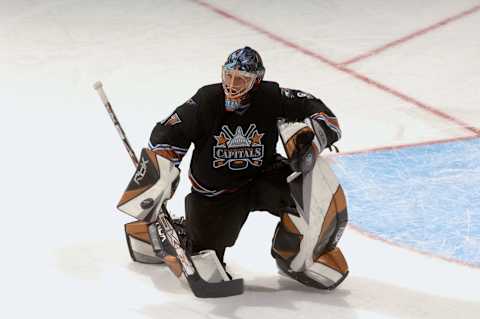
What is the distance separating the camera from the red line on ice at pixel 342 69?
5766 mm

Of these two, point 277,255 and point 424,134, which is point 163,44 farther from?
point 277,255

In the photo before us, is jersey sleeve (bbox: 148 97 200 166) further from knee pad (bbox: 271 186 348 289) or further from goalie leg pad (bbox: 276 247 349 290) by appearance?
goalie leg pad (bbox: 276 247 349 290)

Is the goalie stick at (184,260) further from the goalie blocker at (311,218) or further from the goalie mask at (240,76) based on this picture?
the goalie mask at (240,76)

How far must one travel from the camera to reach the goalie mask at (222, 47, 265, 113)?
3941mm

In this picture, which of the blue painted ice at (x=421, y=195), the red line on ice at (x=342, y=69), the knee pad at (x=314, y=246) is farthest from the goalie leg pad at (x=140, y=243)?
the red line on ice at (x=342, y=69)

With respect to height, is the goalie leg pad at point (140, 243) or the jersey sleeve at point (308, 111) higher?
the jersey sleeve at point (308, 111)

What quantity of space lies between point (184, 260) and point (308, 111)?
70 centimetres

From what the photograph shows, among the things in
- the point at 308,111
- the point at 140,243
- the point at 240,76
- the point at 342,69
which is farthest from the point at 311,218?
the point at 342,69

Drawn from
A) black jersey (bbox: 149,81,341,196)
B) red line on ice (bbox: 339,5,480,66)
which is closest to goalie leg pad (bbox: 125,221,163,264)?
black jersey (bbox: 149,81,341,196)

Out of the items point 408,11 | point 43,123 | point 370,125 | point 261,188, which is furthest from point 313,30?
point 261,188

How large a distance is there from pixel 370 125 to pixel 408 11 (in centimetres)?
179

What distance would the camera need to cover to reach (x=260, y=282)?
4.29 m

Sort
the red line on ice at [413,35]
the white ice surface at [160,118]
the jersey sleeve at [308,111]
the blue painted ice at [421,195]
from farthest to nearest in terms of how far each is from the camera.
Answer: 1. the red line on ice at [413,35]
2. the blue painted ice at [421,195]
3. the white ice surface at [160,118]
4. the jersey sleeve at [308,111]

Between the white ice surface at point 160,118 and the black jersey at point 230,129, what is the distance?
48 cm
